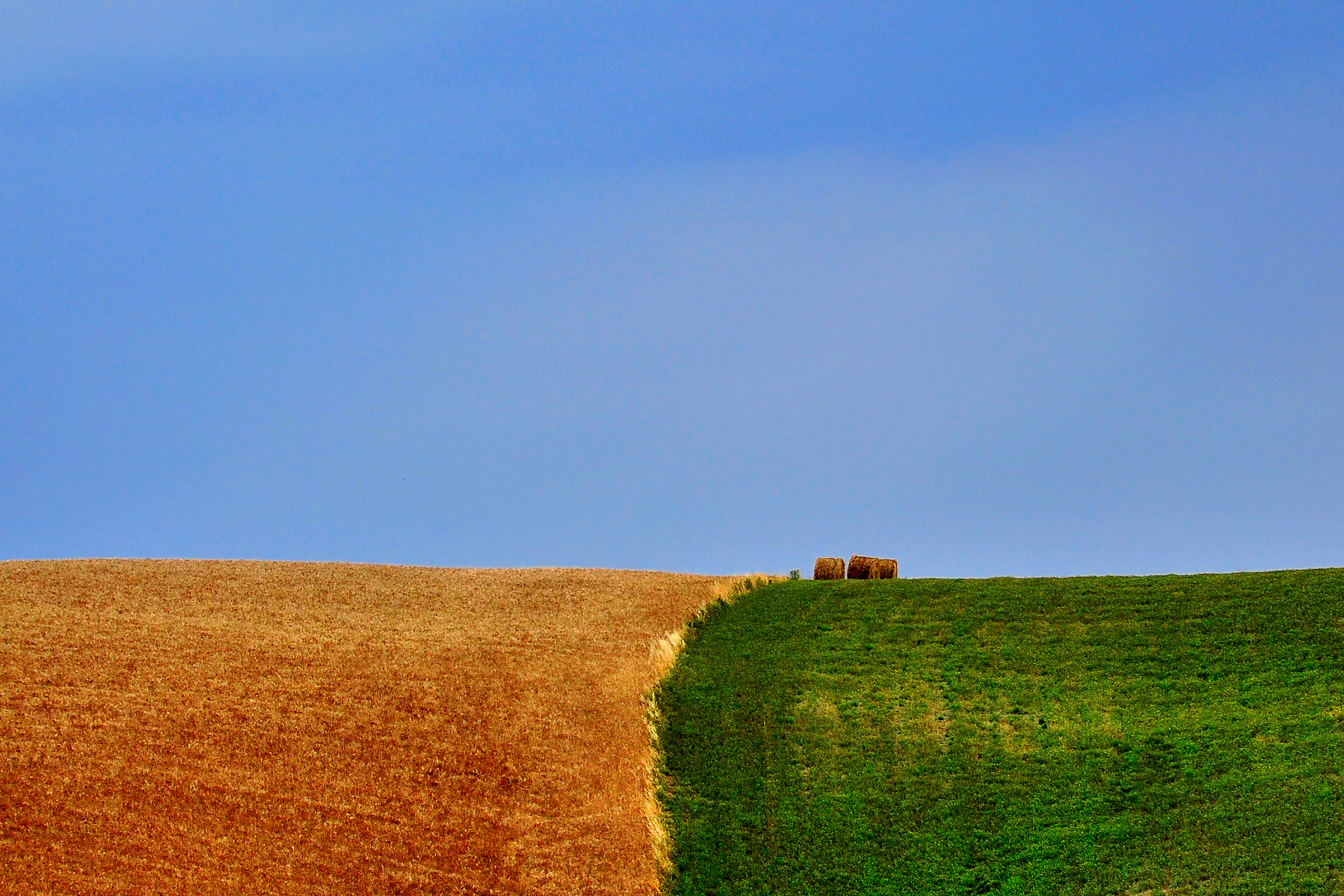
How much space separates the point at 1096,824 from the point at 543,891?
875 cm

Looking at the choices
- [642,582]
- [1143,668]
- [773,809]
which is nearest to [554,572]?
[642,582]

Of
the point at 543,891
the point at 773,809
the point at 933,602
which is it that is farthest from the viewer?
the point at 933,602

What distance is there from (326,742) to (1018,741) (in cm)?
1204

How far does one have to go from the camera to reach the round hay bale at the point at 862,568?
1144 inches

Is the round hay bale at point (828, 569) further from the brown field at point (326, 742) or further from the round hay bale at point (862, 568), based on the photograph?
the brown field at point (326, 742)

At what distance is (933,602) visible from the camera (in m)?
25.8

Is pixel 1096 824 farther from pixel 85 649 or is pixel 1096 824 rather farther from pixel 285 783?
pixel 85 649

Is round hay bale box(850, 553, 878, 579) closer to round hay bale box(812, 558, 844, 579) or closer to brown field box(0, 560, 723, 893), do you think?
round hay bale box(812, 558, 844, 579)

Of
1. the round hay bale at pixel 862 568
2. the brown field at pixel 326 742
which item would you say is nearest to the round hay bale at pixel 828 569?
the round hay bale at pixel 862 568

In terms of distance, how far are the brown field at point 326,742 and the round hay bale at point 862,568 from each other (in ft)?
18.0

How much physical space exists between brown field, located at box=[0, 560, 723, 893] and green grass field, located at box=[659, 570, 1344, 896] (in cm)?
150

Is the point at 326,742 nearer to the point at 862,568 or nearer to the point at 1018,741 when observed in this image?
the point at 1018,741

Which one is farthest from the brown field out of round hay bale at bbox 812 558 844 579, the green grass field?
round hay bale at bbox 812 558 844 579

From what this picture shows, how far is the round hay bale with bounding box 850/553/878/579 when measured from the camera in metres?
29.1
